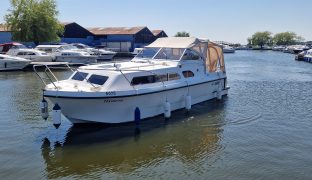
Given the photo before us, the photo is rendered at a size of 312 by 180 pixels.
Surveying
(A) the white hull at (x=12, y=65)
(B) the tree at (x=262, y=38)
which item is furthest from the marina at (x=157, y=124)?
(B) the tree at (x=262, y=38)

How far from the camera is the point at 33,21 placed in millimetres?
48812

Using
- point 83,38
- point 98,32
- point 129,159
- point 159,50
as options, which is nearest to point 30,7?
point 83,38

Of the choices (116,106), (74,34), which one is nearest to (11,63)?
(116,106)

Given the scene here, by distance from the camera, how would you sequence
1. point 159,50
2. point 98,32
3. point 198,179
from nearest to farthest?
point 198,179 < point 159,50 < point 98,32

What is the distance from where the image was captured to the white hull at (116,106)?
45.3 feet

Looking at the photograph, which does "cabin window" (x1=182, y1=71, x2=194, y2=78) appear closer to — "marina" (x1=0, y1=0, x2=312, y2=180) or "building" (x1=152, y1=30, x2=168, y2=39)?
"marina" (x1=0, y1=0, x2=312, y2=180)

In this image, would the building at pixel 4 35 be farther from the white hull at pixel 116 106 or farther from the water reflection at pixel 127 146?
the water reflection at pixel 127 146

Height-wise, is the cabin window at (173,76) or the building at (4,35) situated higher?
the building at (4,35)

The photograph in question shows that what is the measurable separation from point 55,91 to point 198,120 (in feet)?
23.1

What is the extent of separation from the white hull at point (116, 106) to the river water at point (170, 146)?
1.65 feet

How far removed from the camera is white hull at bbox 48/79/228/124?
13.8m

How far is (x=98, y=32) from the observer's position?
75.3 metres

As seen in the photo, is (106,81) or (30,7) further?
(30,7)

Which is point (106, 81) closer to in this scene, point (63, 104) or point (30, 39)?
point (63, 104)
